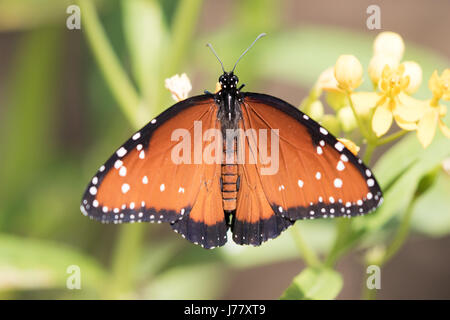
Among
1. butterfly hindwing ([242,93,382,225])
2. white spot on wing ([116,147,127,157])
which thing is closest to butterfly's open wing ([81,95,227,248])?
white spot on wing ([116,147,127,157])

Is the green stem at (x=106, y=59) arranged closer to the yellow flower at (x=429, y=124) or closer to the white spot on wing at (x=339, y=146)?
the white spot on wing at (x=339, y=146)

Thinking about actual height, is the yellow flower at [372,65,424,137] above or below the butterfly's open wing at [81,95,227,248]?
above

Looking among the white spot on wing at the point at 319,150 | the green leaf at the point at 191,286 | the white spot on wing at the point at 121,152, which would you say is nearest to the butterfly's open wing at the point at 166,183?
the white spot on wing at the point at 121,152

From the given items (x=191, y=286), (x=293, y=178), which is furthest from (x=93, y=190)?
(x=191, y=286)

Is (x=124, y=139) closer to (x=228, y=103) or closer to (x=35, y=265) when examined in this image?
(x=35, y=265)

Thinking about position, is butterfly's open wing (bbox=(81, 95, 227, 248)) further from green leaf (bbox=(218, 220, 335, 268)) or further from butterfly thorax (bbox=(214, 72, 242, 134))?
green leaf (bbox=(218, 220, 335, 268))

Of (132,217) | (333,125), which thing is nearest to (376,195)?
(333,125)
